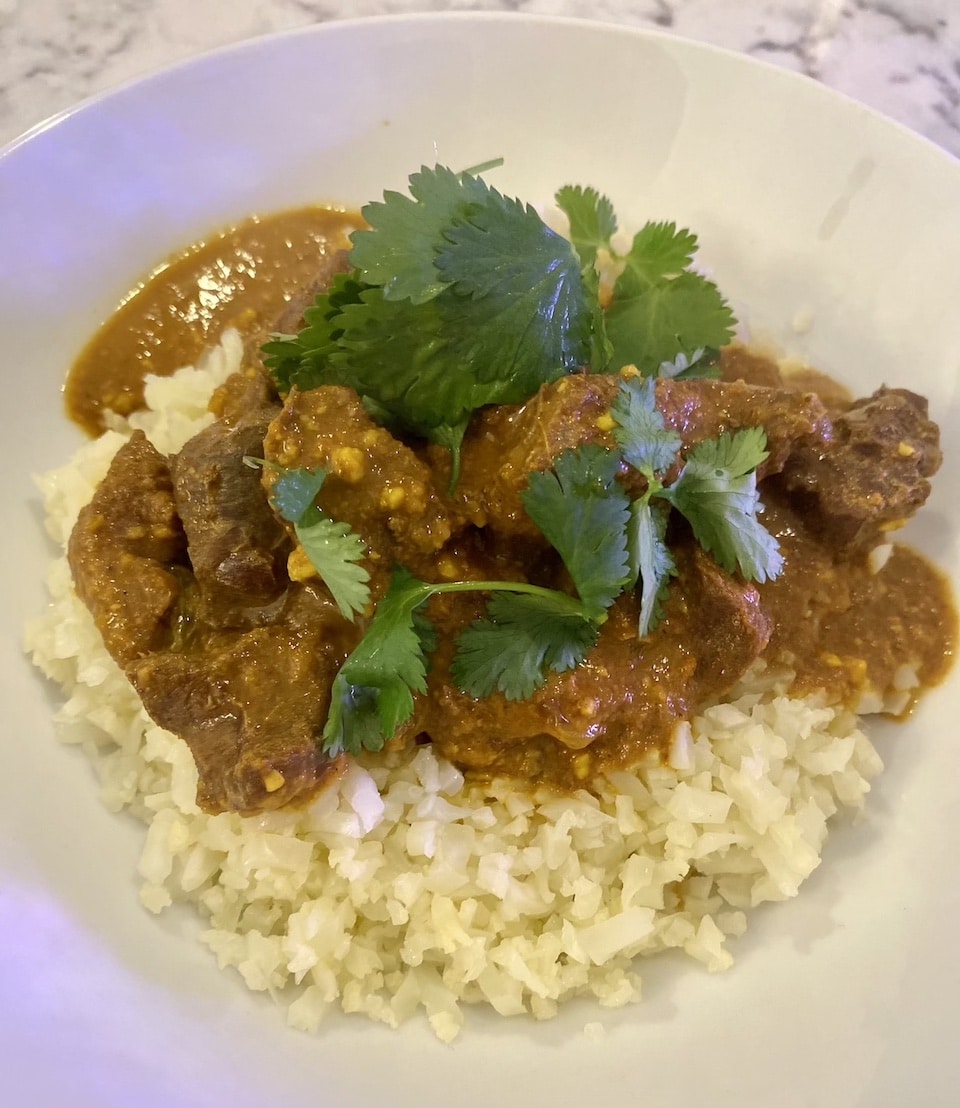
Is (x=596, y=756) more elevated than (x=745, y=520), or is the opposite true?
(x=745, y=520)

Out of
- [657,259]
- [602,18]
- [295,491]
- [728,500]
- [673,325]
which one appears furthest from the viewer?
[602,18]

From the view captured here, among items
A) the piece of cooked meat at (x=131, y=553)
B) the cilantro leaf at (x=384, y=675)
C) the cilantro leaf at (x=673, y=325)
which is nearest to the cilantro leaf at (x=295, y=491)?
the cilantro leaf at (x=384, y=675)

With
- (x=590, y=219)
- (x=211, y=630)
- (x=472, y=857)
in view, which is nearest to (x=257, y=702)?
(x=211, y=630)

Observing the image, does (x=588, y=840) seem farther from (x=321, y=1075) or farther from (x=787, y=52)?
(x=787, y=52)

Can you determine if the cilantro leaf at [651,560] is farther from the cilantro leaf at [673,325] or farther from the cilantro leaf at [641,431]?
the cilantro leaf at [673,325]

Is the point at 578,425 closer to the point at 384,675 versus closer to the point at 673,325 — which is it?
the point at 384,675

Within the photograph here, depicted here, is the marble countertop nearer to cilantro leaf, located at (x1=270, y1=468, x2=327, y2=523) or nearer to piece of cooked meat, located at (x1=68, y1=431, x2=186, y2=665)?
piece of cooked meat, located at (x1=68, y1=431, x2=186, y2=665)

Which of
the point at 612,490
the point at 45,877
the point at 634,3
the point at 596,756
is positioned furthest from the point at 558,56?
the point at 45,877
